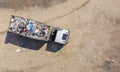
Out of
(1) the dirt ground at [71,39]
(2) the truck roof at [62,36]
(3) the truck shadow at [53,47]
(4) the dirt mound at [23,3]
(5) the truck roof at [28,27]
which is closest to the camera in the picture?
(5) the truck roof at [28,27]

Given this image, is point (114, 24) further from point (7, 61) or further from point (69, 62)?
point (7, 61)

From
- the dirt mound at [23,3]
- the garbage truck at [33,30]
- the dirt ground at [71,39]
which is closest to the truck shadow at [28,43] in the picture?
the dirt ground at [71,39]

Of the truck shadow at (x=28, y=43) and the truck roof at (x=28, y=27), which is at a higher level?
the truck roof at (x=28, y=27)

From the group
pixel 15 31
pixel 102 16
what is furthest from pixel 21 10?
pixel 102 16

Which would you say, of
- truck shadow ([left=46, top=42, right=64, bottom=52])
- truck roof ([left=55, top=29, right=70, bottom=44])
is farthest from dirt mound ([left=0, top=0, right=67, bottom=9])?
truck shadow ([left=46, top=42, right=64, bottom=52])

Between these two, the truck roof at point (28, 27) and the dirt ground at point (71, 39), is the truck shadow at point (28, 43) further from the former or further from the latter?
the truck roof at point (28, 27)

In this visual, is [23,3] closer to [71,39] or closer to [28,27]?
[28,27]
